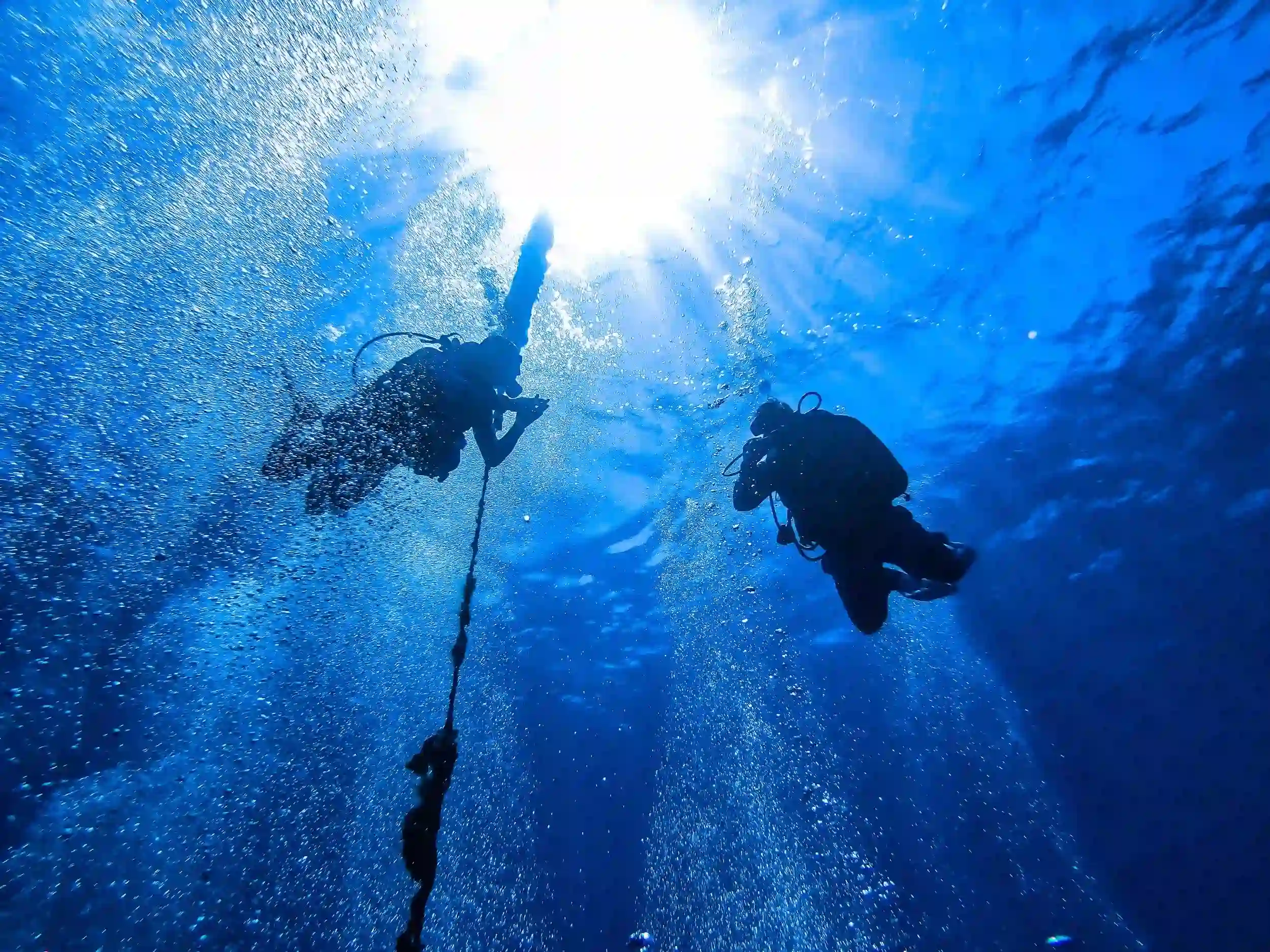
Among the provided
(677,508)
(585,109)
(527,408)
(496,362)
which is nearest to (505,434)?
(527,408)

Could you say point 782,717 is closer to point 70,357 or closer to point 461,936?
point 461,936

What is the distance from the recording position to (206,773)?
18500 millimetres

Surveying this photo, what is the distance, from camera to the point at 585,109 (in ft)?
28.3

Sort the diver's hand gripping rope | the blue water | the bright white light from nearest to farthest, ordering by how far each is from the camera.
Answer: the diver's hand gripping rope → the bright white light → the blue water

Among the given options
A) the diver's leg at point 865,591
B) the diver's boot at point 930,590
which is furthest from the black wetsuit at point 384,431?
the diver's boot at point 930,590

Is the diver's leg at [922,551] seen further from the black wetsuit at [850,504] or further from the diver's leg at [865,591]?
the diver's leg at [865,591]

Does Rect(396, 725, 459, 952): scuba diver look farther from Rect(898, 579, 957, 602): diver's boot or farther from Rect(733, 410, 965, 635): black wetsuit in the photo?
Rect(898, 579, 957, 602): diver's boot

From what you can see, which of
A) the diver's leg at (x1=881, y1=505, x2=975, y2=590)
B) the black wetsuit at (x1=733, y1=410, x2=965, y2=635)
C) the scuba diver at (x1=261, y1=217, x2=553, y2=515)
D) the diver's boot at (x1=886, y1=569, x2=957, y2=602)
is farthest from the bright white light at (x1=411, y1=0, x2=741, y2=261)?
the diver's boot at (x1=886, y1=569, x2=957, y2=602)

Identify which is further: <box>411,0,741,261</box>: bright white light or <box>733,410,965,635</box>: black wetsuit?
<box>411,0,741,261</box>: bright white light

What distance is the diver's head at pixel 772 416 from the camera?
648 cm

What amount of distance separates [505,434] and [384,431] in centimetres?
138

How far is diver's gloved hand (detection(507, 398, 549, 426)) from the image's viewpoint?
7.15 m

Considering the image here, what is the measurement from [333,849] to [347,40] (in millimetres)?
28533

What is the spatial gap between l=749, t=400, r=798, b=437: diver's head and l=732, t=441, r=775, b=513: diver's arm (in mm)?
202
